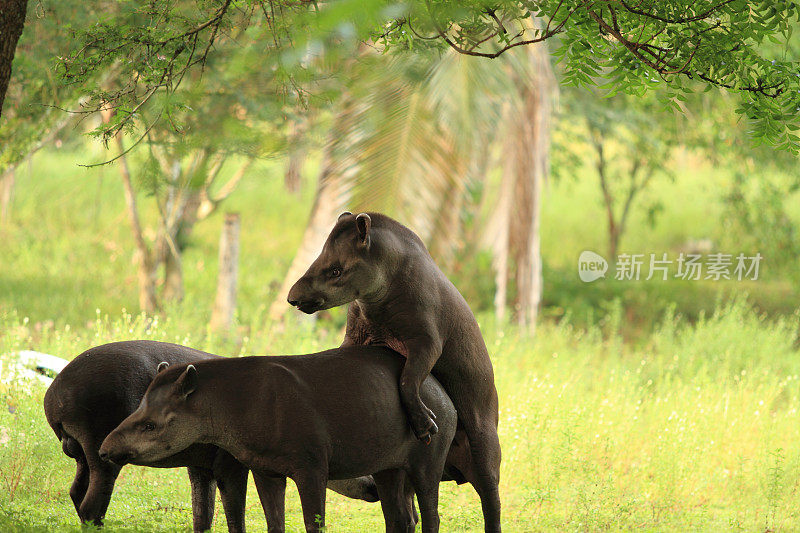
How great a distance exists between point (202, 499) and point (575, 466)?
349 centimetres

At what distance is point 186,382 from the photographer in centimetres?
350

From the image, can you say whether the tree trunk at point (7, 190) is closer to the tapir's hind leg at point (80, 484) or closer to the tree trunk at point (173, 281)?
the tree trunk at point (173, 281)

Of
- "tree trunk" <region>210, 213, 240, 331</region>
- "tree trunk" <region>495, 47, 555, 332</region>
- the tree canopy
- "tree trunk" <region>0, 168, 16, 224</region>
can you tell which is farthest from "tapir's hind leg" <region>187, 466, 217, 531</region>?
"tree trunk" <region>495, 47, 555, 332</region>

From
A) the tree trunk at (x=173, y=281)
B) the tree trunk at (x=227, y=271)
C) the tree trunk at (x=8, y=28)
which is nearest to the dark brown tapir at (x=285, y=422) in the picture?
the tree trunk at (x=8, y=28)

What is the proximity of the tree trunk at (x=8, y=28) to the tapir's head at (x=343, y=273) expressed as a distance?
6.04ft

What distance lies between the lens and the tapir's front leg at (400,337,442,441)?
375cm

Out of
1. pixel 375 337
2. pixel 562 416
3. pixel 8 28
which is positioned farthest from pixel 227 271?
pixel 375 337

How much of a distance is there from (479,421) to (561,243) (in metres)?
17.9

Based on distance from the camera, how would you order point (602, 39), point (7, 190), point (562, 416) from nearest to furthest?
point (602, 39) → point (562, 416) → point (7, 190)

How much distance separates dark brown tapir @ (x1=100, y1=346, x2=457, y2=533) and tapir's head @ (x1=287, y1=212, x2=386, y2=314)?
266 millimetres

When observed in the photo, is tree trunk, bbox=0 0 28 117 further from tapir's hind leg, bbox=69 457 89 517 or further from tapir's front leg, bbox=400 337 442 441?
tapir's front leg, bbox=400 337 442 441

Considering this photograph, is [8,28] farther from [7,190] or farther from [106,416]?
[7,190]

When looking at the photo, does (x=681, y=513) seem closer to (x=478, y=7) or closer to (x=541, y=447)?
(x=541, y=447)

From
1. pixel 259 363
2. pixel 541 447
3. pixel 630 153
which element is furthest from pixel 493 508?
pixel 630 153
